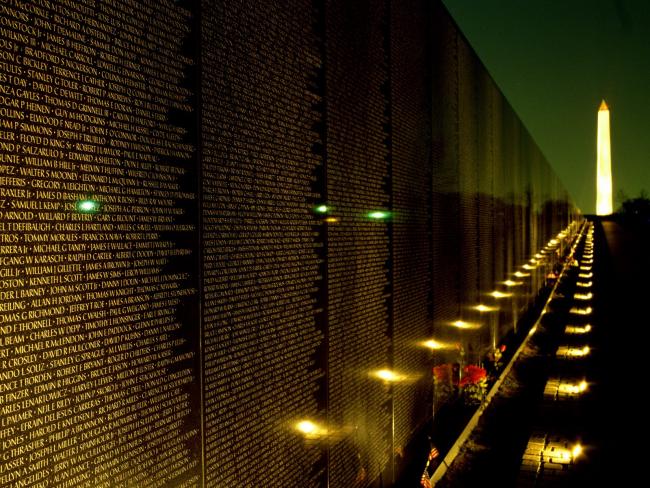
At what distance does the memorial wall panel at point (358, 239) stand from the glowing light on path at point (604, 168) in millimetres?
95855

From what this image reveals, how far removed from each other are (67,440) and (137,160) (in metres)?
1.35

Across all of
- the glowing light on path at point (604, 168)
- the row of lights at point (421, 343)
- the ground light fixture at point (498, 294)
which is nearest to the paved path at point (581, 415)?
the row of lights at point (421, 343)

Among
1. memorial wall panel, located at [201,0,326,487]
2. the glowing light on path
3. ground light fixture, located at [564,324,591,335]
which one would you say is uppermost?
the glowing light on path

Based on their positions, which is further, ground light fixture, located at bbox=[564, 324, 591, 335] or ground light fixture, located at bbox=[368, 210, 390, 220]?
ground light fixture, located at bbox=[564, 324, 591, 335]

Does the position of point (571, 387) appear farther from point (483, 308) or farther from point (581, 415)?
point (483, 308)

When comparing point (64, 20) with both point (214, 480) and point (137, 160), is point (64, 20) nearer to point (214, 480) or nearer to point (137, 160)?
point (137, 160)

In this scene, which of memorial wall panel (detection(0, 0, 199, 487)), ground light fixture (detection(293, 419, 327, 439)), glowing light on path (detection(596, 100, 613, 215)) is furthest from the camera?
glowing light on path (detection(596, 100, 613, 215))

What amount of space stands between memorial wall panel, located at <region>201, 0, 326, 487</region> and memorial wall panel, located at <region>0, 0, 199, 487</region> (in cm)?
28

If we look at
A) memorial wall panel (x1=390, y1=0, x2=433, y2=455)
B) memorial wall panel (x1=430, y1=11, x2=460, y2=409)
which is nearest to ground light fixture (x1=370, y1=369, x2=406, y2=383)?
memorial wall panel (x1=390, y1=0, x2=433, y2=455)

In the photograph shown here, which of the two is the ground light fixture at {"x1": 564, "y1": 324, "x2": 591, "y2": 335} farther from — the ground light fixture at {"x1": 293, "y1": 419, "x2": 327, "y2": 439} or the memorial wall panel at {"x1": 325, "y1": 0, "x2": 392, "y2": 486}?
the ground light fixture at {"x1": 293, "y1": 419, "x2": 327, "y2": 439}

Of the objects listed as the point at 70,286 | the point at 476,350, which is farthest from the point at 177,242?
the point at 476,350

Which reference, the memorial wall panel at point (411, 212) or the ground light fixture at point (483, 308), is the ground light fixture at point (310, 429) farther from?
the ground light fixture at point (483, 308)

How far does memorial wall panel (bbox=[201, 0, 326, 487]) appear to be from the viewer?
377 centimetres

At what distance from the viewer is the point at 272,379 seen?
4469 mm
